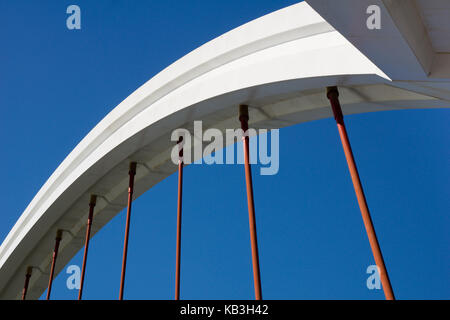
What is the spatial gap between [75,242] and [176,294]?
8002mm

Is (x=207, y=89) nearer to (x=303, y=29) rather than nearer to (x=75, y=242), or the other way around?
(x=303, y=29)

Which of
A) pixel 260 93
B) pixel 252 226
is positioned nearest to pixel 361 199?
pixel 252 226

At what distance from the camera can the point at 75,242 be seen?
1396 cm

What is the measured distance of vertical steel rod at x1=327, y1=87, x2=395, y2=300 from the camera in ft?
15.4

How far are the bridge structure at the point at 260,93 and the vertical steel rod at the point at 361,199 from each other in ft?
0.04

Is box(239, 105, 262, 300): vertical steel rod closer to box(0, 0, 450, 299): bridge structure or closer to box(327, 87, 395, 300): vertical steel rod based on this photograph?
box(0, 0, 450, 299): bridge structure

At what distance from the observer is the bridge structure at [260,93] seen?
4.59 meters

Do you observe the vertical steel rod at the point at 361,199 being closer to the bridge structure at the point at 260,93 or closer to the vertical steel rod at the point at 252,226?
the bridge structure at the point at 260,93

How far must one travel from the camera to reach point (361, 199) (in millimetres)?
5496

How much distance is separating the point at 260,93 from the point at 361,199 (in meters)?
2.83

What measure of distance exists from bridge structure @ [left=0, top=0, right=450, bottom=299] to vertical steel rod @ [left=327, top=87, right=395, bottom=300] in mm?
12

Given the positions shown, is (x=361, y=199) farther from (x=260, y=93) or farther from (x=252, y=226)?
(x=260, y=93)

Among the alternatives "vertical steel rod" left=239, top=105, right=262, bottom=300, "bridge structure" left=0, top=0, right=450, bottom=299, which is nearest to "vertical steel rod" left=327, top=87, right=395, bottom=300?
"bridge structure" left=0, top=0, right=450, bottom=299
